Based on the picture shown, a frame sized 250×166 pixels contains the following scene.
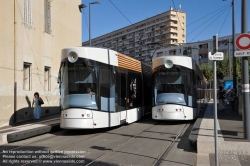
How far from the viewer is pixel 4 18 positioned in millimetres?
16219

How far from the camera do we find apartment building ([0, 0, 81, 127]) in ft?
53.3

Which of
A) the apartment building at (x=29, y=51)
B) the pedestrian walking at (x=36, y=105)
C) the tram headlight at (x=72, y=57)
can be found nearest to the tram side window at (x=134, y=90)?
the tram headlight at (x=72, y=57)

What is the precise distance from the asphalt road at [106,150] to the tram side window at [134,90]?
2.55 meters

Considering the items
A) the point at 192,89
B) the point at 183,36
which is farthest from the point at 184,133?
the point at 183,36

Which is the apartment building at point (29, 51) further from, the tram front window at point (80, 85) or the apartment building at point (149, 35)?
the apartment building at point (149, 35)

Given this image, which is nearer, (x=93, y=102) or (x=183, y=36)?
(x=93, y=102)

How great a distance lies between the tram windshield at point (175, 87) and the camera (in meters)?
14.0

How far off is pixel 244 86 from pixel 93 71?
545 cm

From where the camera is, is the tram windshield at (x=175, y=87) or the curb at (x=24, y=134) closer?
the curb at (x=24, y=134)

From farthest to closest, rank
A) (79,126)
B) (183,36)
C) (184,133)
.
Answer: (183,36)
(184,133)
(79,126)

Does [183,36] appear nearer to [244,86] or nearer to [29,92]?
[29,92]

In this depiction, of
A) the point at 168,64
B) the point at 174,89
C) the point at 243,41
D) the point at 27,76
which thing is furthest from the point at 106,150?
the point at 27,76

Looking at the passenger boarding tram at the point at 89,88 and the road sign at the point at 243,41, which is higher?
the road sign at the point at 243,41

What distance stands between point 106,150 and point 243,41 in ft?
16.1
